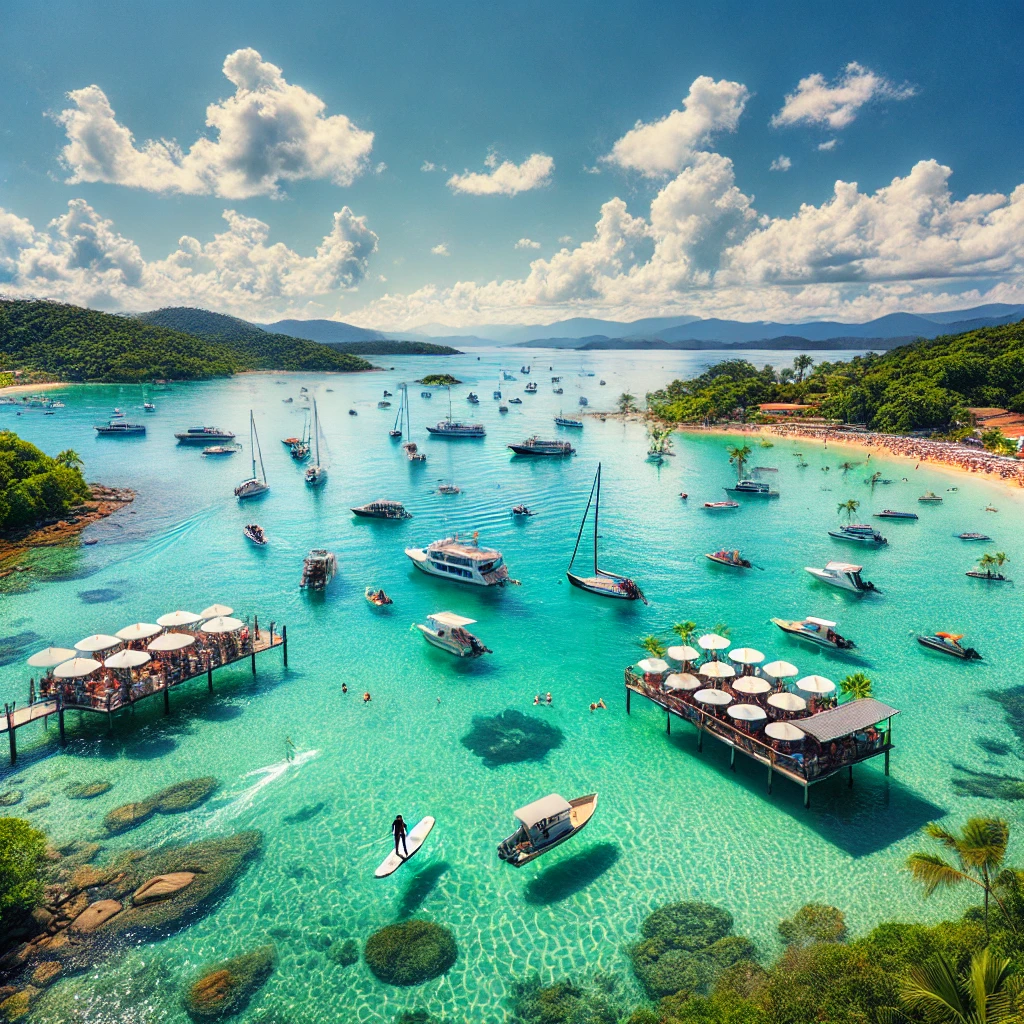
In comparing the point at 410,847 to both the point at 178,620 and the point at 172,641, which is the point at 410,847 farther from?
the point at 178,620

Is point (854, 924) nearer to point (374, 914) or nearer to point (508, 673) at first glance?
point (374, 914)

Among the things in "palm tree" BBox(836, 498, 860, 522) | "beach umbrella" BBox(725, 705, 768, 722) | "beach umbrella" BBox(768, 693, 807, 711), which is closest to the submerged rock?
"beach umbrella" BBox(725, 705, 768, 722)

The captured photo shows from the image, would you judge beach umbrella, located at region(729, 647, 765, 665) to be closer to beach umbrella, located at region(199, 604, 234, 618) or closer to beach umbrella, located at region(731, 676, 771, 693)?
beach umbrella, located at region(731, 676, 771, 693)

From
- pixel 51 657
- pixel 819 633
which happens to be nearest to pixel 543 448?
pixel 819 633

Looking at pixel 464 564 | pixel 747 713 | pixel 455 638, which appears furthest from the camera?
pixel 464 564

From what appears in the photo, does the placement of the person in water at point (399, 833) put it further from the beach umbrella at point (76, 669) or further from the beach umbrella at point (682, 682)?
the beach umbrella at point (76, 669)

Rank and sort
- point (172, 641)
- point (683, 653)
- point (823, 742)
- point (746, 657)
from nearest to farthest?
point (823, 742) < point (746, 657) < point (683, 653) < point (172, 641)
